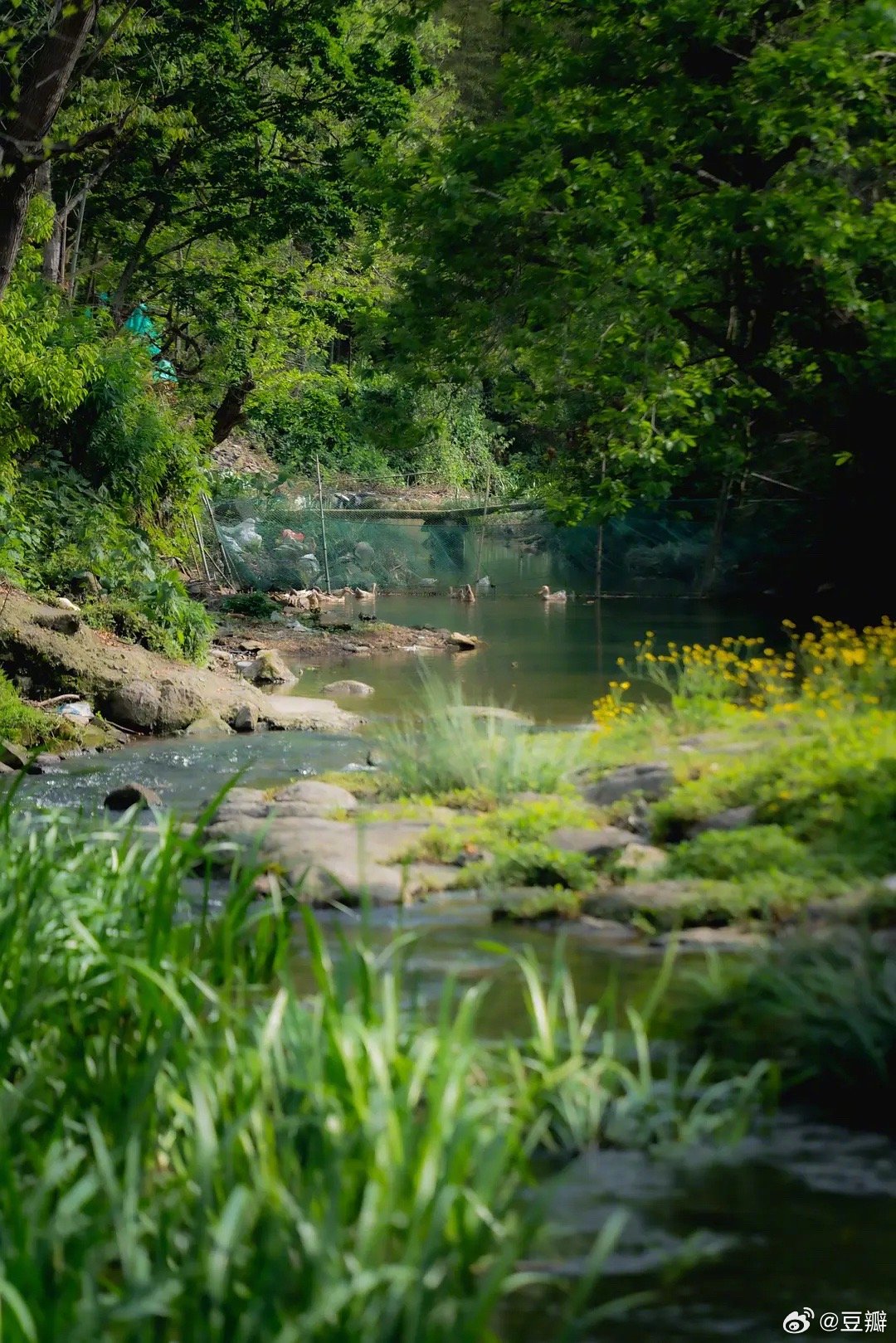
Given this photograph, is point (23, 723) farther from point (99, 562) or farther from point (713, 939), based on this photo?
point (713, 939)

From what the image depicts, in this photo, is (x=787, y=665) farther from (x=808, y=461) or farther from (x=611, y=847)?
(x=808, y=461)

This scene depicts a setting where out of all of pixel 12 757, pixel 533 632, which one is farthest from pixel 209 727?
pixel 533 632

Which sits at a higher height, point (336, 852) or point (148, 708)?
point (336, 852)

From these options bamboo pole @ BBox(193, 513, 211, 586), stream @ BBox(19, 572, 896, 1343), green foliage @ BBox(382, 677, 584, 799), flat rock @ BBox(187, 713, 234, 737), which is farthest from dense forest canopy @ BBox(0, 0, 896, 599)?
stream @ BBox(19, 572, 896, 1343)

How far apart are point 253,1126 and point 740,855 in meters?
2.95

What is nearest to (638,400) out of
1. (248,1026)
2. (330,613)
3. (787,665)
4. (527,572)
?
(787,665)

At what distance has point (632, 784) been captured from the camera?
23.5 ft

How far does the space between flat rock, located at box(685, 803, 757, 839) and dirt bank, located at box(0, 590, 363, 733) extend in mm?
6462

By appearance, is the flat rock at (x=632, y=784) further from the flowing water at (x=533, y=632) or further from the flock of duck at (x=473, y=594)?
the flock of duck at (x=473, y=594)

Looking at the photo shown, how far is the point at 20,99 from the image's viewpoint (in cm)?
888

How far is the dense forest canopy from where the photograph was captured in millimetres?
11125

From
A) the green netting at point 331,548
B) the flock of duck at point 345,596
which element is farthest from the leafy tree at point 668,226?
the green netting at point 331,548

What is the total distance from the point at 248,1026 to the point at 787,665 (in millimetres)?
5902

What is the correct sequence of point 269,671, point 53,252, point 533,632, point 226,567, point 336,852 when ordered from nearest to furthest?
point 336,852, point 269,671, point 53,252, point 533,632, point 226,567
